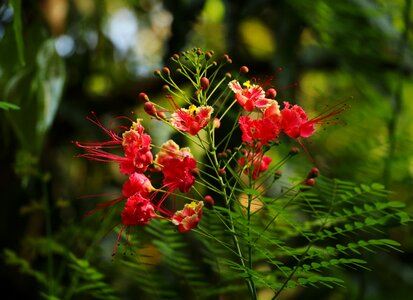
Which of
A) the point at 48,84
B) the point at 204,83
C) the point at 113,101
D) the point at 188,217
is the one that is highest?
the point at 204,83

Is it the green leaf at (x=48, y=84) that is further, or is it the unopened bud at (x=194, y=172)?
the green leaf at (x=48, y=84)

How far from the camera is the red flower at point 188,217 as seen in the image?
573 mm

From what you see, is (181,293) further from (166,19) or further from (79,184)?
(166,19)

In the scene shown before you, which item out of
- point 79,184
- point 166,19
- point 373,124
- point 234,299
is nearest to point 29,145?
point 234,299

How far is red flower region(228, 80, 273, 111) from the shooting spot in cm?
62

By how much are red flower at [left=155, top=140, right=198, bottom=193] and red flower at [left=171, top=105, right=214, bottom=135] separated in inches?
0.9

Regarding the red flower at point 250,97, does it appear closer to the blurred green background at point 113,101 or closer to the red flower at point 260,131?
the red flower at point 260,131

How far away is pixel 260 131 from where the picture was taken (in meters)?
0.59

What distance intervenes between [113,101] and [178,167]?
41.5 inches

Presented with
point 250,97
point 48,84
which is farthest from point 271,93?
point 48,84

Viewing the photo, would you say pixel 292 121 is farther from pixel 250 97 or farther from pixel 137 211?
pixel 137 211

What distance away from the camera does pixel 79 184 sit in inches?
68.2

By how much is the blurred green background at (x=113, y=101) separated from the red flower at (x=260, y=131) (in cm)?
37

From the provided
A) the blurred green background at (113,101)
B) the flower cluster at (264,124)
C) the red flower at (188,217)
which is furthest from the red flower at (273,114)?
the blurred green background at (113,101)
